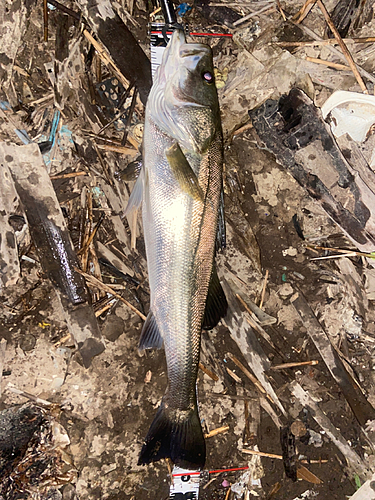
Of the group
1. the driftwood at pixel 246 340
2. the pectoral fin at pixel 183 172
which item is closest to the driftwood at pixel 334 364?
the driftwood at pixel 246 340

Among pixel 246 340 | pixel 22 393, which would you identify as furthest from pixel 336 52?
pixel 22 393

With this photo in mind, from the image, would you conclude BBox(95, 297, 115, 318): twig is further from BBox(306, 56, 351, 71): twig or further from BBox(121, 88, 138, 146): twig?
BBox(306, 56, 351, 71): twig

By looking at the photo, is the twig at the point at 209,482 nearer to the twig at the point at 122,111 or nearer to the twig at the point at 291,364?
the twig at the point at 291,364

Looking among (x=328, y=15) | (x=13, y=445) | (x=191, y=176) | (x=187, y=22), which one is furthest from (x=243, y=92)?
(x=13, y=445)

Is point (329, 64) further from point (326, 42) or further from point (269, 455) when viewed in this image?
point (269, 455)

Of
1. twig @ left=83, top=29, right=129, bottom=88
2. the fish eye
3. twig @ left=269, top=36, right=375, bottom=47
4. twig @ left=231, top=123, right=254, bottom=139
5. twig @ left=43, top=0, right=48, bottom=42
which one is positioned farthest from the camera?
twig @ left=231, top=123, right=254, bottom=139

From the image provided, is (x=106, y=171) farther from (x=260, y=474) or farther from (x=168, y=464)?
(x=260, y=474)

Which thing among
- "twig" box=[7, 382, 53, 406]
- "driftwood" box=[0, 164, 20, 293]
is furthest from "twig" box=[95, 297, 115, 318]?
"twig" box=[7, 382, 53, 406]
